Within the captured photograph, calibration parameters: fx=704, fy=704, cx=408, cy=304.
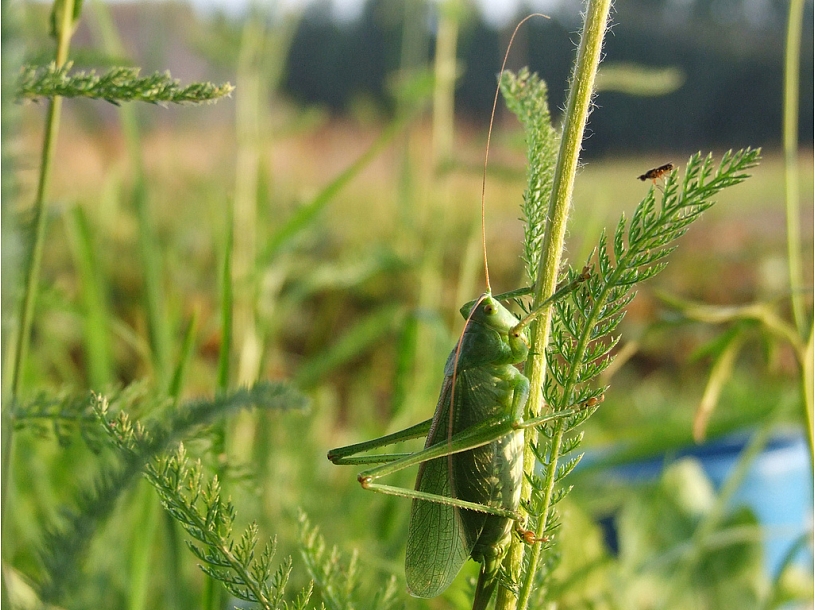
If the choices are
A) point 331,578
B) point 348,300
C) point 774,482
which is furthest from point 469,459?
point 348,300

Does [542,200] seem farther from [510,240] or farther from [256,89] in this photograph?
[510,240]

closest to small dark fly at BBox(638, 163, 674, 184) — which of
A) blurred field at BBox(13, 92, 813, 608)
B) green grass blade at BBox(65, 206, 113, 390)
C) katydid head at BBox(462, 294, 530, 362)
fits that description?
blurred field at BBox(13, 92, 813, 608)

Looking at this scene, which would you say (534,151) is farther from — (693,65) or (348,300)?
(693,65)

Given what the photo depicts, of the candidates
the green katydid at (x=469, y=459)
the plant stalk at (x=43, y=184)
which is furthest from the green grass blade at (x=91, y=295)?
the green katydid at (x=469, y=459)

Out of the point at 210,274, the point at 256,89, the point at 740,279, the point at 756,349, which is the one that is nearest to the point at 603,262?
the point at 256,89

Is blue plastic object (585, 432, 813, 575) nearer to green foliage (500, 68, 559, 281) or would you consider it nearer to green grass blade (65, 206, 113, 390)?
green grass blade (65, 206, 113, 390)

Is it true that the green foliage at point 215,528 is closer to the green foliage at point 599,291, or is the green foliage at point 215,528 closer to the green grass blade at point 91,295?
the green foliage at point 599,291
